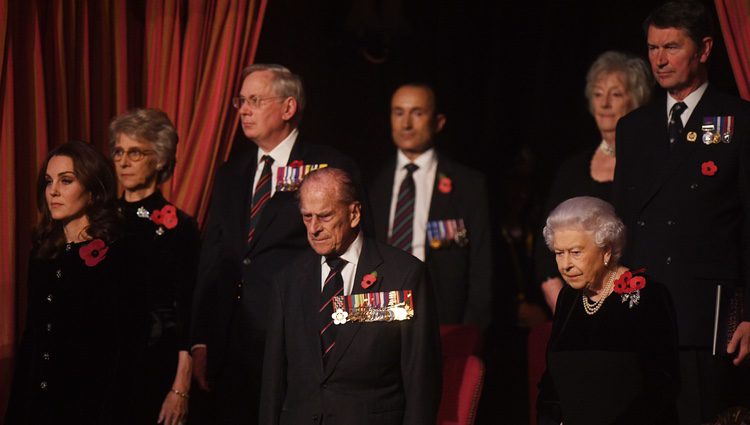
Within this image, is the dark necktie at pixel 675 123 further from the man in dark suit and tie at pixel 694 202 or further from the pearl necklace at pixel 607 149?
the pearl necklace at pixel 607 149

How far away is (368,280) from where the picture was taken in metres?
4.25

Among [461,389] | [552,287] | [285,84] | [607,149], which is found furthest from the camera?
[607,149]

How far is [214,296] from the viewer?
5141 millimetres

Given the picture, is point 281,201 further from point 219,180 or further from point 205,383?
point 205,383

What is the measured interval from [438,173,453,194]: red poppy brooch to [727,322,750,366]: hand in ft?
6.49

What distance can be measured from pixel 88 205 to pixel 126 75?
1217mm

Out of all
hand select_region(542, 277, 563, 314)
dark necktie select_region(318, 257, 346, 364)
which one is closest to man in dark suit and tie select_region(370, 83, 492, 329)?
hand select_region(542, 277, 563, 314)

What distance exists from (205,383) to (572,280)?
71.6 inches

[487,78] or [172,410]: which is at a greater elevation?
[487,78]

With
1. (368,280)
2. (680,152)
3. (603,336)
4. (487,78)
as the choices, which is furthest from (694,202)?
(487,78)

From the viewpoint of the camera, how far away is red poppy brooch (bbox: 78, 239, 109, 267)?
452cm

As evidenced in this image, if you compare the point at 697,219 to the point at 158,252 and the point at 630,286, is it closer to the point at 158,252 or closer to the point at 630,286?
the point at 630,286

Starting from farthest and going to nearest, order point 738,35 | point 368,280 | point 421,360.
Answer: point 738,35 → point 368,280 → point 421,360

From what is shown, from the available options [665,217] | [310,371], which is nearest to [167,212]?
[310,371]
